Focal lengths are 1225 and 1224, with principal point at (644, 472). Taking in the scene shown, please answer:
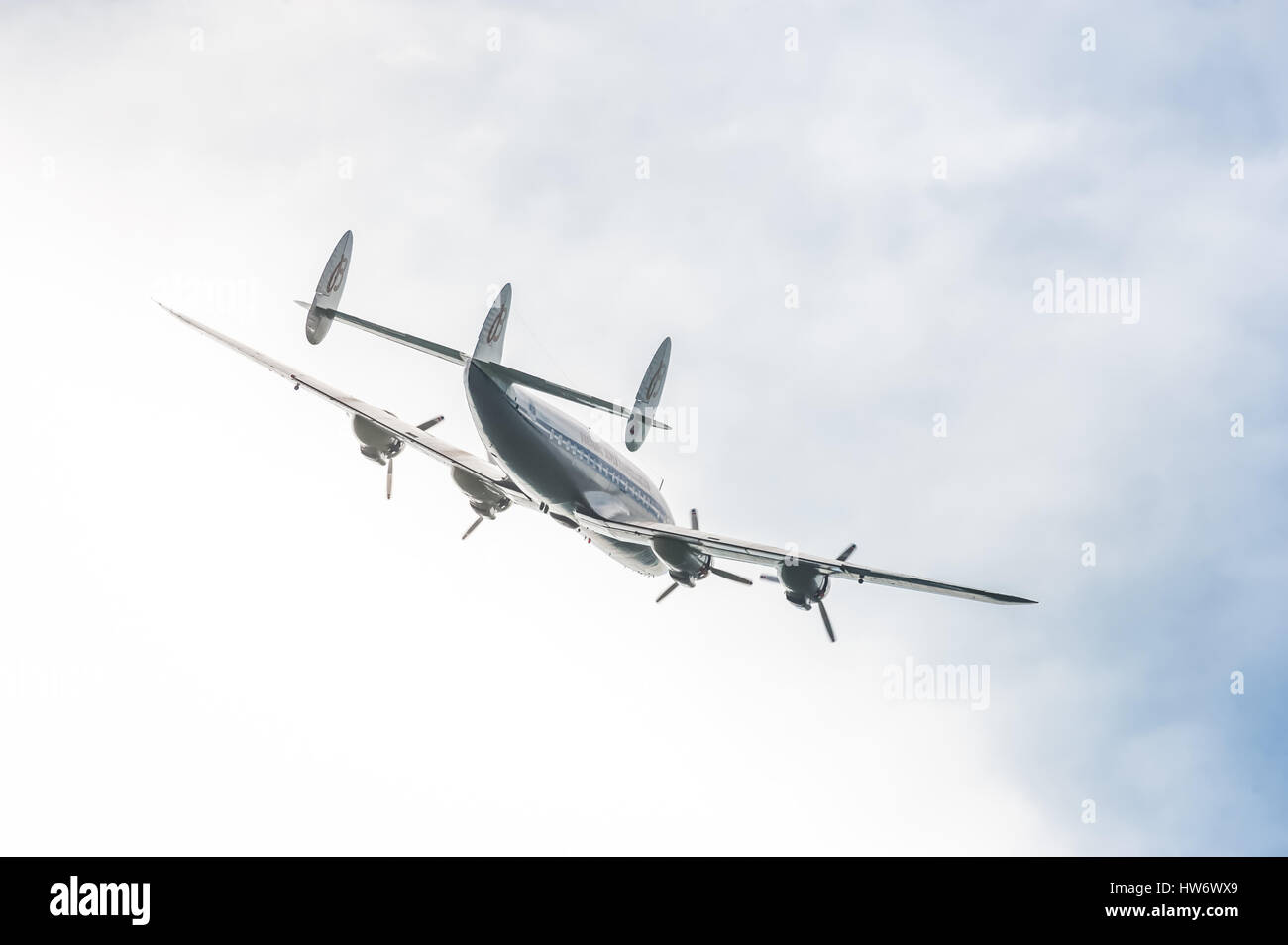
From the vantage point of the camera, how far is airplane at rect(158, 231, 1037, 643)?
41031mm

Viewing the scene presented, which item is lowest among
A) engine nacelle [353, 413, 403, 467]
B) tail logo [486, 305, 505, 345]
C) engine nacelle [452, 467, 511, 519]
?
engine nacelle [452, 467, 511, 519]

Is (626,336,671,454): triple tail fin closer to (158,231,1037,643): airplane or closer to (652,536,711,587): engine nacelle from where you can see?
(158,231,1037,643): airplane

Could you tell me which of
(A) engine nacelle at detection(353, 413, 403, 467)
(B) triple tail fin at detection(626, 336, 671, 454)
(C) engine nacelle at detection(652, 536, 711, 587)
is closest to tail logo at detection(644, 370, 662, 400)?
(B) triple tail fin at detection(626, 336, 671, 454)

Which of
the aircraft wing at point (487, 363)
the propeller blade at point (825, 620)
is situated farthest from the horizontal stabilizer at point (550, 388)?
the propeller blade at point (825, 620)

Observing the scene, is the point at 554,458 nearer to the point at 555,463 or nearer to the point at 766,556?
the point at 555,463

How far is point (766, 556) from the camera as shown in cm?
4316

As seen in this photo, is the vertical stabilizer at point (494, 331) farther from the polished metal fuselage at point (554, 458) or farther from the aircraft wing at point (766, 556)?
the aircraft wing at point (766, 556)

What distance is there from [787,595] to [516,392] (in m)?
11.9

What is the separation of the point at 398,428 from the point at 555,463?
685 centimetres

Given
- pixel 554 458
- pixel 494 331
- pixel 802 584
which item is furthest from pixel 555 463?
pixel 802 584

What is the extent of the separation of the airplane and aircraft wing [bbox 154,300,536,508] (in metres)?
0.05

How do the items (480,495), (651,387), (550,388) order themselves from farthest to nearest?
1. (480,495)
2. (651,387)
3. (550,388)
